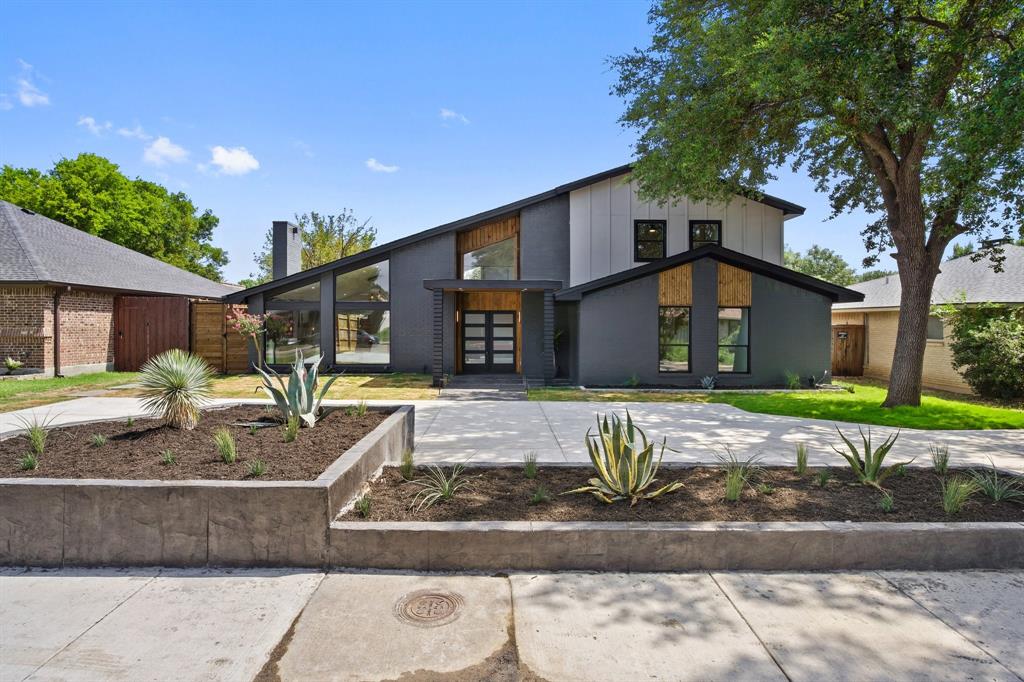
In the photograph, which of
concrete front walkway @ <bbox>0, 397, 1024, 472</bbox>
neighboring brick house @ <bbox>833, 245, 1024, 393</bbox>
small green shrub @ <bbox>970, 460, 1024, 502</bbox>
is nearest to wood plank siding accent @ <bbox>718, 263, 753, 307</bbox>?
concrete front walkway @ <bbox>0, 397, 1024, 472</bbox>

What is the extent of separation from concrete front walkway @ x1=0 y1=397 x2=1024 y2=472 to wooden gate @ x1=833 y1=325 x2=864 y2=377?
12602mm

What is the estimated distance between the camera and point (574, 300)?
51.4 feet

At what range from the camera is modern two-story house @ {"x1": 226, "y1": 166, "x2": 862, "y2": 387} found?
15.4 meters

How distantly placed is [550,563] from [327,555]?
155 cm

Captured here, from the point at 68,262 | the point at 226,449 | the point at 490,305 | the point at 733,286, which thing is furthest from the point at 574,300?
the point at 68,262

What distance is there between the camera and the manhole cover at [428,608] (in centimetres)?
302

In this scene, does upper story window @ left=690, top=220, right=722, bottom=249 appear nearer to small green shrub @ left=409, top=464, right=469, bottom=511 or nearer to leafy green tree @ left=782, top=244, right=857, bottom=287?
small green shrub @ left=409, top=464, right=469, bottom=511

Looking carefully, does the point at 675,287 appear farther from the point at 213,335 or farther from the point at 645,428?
the point at 213,335

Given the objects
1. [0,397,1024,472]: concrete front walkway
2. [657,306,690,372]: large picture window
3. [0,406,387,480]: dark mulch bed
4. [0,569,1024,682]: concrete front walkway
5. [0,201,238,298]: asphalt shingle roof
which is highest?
[0,201,238,298]: asphalt shingle roof

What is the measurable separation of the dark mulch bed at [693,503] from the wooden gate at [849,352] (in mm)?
18488

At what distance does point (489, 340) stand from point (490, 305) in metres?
1.19

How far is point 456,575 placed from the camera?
360 cm

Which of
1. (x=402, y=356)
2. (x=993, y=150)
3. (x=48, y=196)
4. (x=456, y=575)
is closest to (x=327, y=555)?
→ (x=456, y=575)

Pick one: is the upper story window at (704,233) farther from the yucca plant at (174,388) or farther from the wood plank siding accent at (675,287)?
the yucca plant at (174,388)
